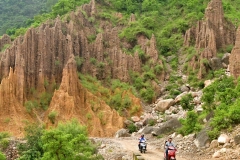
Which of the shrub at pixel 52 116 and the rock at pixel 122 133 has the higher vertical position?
the shrub at pixel 52 116

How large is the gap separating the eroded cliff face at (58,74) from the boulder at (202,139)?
54.9 ft

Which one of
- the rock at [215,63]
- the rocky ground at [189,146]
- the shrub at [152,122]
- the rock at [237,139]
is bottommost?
the shrub at [152,122]

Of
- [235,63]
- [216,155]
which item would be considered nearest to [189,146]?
[216,155]

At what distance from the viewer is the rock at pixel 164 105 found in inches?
1502

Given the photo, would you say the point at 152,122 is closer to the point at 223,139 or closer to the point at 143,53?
the point at 143,53

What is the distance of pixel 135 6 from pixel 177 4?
764 centimetres

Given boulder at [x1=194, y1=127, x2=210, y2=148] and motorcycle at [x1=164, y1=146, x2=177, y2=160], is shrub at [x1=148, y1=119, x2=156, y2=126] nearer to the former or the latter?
boulder at [x1=194, y1=127, x2=210, y2=148]

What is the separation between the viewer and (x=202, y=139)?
709 inches

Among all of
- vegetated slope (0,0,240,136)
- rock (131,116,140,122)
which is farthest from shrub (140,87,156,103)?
rock (131,116,140,122)

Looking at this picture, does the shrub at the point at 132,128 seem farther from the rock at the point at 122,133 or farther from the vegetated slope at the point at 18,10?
the vegetated slope at the point at 18,10

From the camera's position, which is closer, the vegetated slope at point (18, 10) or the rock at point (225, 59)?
the rock at point (225, 59)

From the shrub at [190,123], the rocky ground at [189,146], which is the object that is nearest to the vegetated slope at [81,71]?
the rocky ground at [189,146]

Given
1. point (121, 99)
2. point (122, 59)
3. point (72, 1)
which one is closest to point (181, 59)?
point (122, 59)

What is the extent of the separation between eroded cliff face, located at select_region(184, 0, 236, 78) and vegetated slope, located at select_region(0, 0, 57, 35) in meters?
39.1
